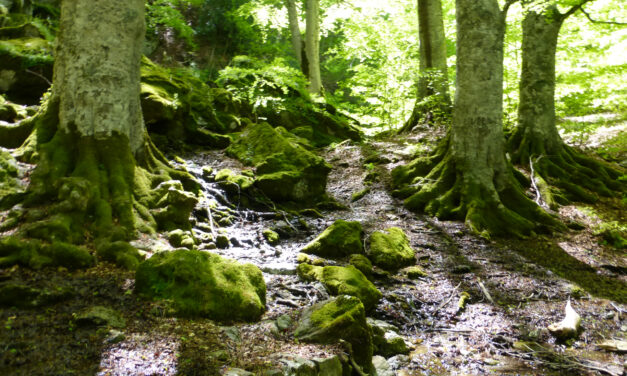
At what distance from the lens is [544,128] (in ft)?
27.7

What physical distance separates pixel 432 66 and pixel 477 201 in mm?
5959

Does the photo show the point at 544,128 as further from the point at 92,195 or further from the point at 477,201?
the point at 92,195

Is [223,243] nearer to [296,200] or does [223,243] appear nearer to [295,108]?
[296,200]

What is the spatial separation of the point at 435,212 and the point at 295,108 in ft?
22.8

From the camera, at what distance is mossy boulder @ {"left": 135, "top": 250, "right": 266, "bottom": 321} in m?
3.04

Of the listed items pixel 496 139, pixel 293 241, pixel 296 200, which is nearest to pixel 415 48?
pixel 496 139

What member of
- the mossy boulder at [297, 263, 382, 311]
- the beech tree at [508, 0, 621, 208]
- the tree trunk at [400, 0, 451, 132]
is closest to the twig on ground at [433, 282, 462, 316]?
the mossy boulder at [297, 263, 382, 311]

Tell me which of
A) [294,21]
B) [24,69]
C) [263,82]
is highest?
[294,21]

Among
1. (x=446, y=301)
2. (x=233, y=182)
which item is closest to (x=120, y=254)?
(x=233, y=182)

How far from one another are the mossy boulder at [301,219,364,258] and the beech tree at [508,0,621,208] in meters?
5.10

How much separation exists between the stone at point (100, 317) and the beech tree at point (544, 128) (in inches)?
325

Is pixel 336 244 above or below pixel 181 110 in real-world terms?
below

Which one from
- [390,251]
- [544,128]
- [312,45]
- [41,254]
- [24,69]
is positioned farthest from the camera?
[312,45]

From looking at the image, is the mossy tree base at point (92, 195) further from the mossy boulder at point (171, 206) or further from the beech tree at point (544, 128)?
the beech tree at point (544, 128)
